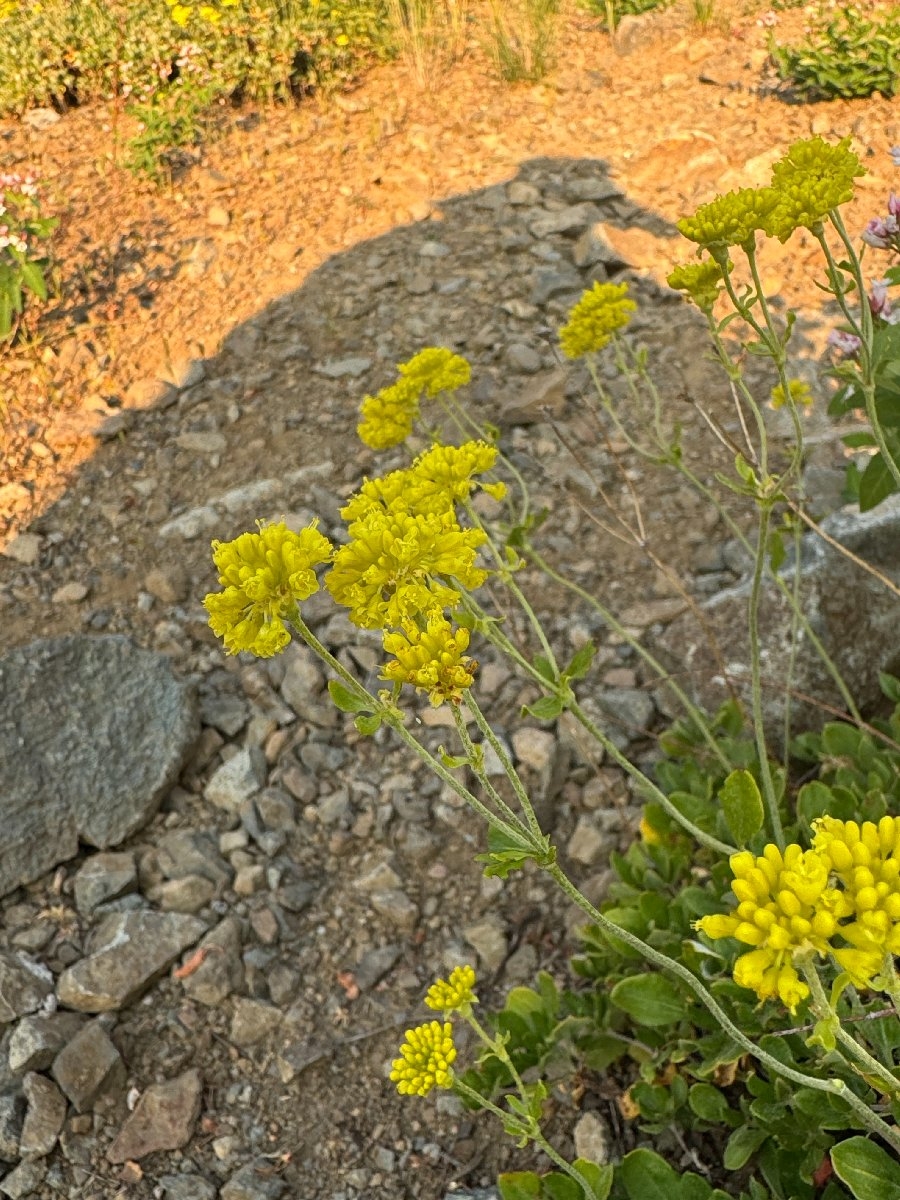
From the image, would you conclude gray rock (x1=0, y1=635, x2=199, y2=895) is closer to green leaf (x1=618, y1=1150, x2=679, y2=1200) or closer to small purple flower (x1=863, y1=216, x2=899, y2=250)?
green leaf (x1=618, y1=1150, x2=679, y2=1200)

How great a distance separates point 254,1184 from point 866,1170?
5.46 feet

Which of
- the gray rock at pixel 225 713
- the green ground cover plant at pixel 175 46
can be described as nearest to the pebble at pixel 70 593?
the gray rock at pixel 225 713

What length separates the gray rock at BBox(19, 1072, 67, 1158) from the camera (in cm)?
279

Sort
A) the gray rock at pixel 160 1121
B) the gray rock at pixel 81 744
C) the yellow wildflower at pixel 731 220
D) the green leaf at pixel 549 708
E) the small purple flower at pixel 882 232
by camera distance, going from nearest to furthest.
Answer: the green leaf at pixel 549 708, the yellow wildflower at pixel 731 220, the small purple flower at pixel 882 232, the gray rock at pixel 160 1121, the gray rock at pixel 81 744

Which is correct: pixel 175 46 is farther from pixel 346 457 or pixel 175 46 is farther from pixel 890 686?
pixel 890 686

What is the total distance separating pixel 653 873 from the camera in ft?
10.1

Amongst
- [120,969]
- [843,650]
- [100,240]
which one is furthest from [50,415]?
[843,650]

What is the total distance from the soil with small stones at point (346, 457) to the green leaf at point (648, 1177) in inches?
20.1

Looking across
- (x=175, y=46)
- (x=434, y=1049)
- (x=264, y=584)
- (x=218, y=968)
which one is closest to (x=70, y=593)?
(x=218, y=968)

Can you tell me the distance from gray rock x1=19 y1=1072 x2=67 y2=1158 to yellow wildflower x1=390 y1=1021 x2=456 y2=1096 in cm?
121

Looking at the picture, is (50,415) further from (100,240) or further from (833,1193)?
(833,1193)

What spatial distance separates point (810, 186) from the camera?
221 cm

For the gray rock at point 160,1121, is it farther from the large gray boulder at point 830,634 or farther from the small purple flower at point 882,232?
the small purple flower at point 882,232

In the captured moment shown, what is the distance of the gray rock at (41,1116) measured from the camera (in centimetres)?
279
